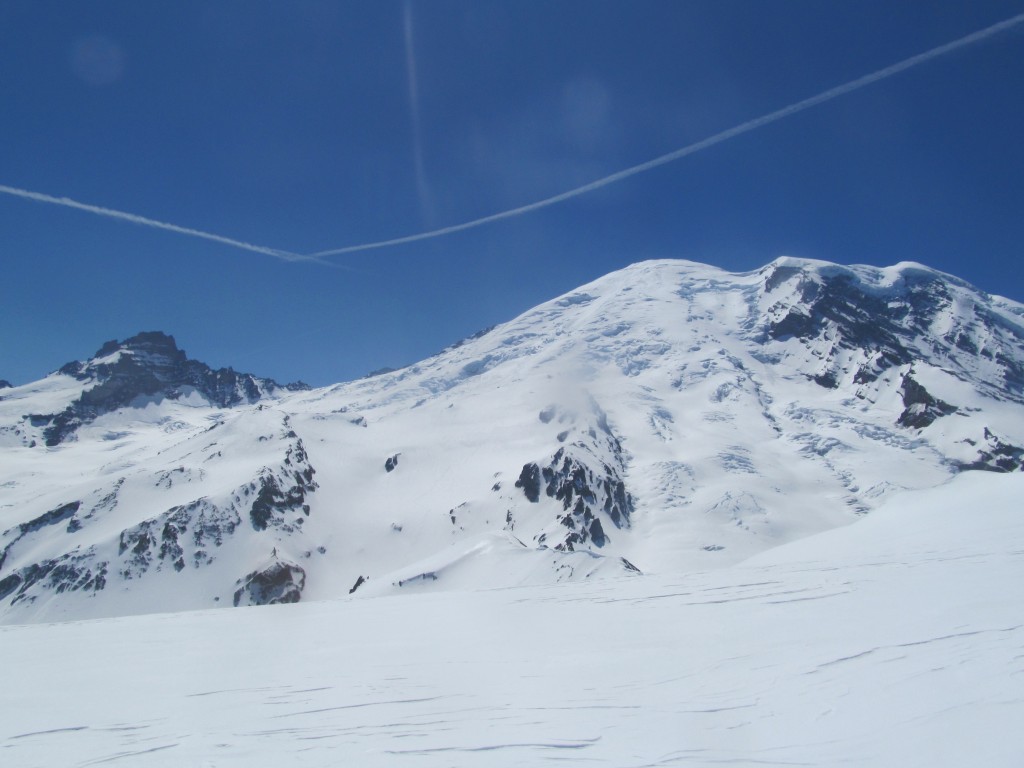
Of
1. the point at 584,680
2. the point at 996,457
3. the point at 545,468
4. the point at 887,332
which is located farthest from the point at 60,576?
the point at 887,332

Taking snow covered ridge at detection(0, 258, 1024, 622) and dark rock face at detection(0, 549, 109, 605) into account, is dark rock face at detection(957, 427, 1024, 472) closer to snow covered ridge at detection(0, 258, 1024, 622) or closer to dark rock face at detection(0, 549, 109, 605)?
snow covered ridge at detection(0, 258, 1024, 622)

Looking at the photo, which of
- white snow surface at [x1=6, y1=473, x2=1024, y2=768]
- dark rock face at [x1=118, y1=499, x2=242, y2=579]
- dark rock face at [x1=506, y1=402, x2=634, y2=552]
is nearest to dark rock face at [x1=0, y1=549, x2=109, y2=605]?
dark rock face at [x1=118, y1=499, x2=242, y2=579]

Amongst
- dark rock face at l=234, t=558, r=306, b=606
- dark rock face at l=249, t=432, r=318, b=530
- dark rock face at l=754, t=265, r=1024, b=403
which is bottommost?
dark rock face at l=234, t=558, r=306, b=606

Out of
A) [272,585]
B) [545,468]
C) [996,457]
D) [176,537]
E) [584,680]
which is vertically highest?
[545,468]

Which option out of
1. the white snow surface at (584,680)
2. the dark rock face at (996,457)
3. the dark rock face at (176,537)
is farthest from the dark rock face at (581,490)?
the white snow surface at (584,680)

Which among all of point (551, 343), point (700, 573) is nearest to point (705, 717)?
point (700, 573)

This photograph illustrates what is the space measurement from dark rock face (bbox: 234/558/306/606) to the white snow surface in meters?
72.1

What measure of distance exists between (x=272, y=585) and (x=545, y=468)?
47027mm

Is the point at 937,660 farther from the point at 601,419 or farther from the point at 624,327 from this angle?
the point at 624,327

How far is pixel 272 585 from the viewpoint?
84.9m

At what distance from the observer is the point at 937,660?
368 inches

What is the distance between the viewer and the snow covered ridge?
287 ft

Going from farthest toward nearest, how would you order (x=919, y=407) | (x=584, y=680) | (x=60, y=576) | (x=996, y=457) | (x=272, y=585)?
1. (x=919, y=407)
2. (x=996, y=457)
3. (x=60, y=576)
4. (x=272, y=585)
5. (x=584, y=680)

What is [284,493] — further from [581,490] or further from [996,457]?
[996,457]
